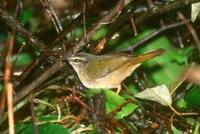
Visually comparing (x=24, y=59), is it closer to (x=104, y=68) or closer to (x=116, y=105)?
(x=104, y=68)

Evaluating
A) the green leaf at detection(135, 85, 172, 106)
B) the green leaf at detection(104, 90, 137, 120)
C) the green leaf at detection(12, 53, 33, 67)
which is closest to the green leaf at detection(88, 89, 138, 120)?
the green leaf at detection(104, 90, 137, 120)

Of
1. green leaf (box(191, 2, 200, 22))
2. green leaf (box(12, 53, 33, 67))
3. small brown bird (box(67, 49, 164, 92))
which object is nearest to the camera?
green leaf (box(191, 2, 200, 22))

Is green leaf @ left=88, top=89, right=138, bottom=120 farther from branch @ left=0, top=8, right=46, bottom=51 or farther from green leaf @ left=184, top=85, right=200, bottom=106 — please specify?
branch @ left=0, top=8, right=46, bottom=51

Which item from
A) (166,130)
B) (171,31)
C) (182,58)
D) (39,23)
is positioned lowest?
(166,130)

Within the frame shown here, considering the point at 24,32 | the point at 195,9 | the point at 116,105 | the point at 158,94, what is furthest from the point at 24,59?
the point at 195,9

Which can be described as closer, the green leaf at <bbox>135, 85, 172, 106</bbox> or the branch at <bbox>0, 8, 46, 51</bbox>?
the green leaf at <bbox>135, 85, 172, 106</bbox>

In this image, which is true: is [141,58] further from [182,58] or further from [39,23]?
[39,23]

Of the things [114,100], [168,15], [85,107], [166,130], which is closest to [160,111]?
[166,130]

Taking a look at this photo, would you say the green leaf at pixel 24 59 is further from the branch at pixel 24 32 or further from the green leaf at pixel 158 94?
the green leaf at pixel 158 94
